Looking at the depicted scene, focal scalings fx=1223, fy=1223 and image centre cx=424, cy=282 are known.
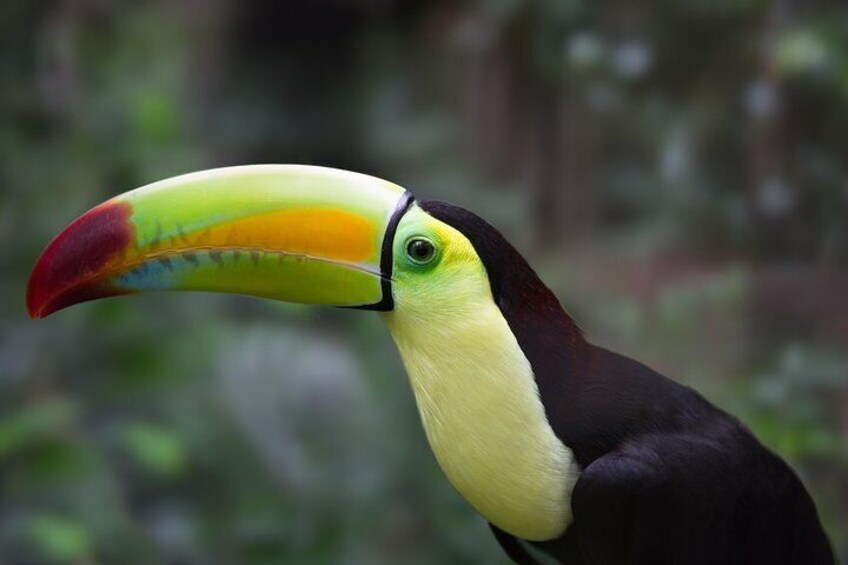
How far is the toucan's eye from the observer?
1007 mm

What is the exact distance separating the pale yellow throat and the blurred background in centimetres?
105

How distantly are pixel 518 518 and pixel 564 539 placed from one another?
48 mm

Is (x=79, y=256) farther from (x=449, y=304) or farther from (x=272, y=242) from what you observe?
(x=449, y=304)

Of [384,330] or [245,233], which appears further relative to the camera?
[384,330]

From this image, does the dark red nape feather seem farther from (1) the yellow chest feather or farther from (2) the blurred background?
(2) the blurred background

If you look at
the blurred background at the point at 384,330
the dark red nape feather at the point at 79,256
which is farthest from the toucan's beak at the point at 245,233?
the blurred background at the point at 384,330

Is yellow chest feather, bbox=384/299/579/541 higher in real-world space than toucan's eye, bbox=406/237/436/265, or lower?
lower

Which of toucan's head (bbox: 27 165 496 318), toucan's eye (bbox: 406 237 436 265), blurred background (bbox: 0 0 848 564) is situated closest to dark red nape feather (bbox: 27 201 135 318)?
toucan's head (bbox: 27 165 496 318)

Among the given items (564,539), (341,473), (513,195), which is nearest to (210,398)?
(341,473)

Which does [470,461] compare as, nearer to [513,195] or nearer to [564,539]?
[564,539]

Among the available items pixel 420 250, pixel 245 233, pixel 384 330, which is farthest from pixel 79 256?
pixel 384 330

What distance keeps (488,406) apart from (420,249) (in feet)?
0.46

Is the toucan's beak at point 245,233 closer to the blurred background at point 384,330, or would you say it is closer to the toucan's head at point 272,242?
the toucan's head at point 272,242

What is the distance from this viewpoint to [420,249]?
3.31ft
